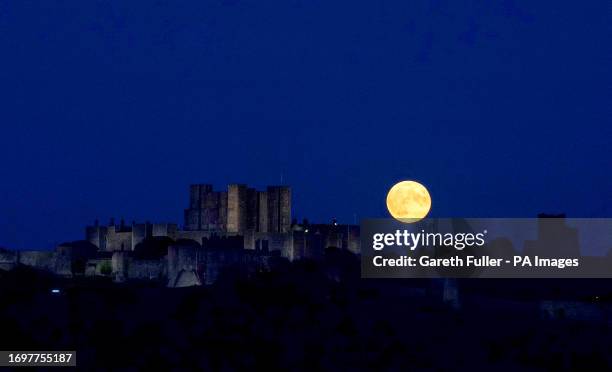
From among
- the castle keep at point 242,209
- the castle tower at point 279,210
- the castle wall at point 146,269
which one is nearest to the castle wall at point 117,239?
the castle keep at point 242,209

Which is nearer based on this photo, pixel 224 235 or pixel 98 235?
pixel 224 235

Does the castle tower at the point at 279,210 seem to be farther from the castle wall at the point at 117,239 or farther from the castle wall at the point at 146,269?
the castle wall at the point at 146,269

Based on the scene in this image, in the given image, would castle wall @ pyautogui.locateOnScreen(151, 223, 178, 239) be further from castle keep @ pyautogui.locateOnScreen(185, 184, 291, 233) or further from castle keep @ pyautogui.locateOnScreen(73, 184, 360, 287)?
castle keep @ pyautogui.locateOnScreen(185, 184, 291, 233)

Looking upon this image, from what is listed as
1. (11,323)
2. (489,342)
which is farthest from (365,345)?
(11,323)

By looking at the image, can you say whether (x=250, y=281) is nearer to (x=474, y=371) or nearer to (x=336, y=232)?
(x=474, y=371)

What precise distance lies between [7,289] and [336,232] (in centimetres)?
3225

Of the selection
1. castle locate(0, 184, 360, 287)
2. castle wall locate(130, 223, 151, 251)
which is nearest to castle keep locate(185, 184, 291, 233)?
castle locate(0, 184, 360, 287)

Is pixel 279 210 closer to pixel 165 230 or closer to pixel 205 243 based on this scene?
pixel 165 230

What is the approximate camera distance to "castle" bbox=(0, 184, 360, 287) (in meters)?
52.9

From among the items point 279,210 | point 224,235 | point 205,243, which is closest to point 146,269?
point 205,243

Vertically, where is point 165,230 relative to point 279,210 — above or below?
below

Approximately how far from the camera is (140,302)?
3925 centimetres

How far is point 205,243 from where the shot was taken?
65938mm

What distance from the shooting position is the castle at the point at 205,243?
52.9 metres
